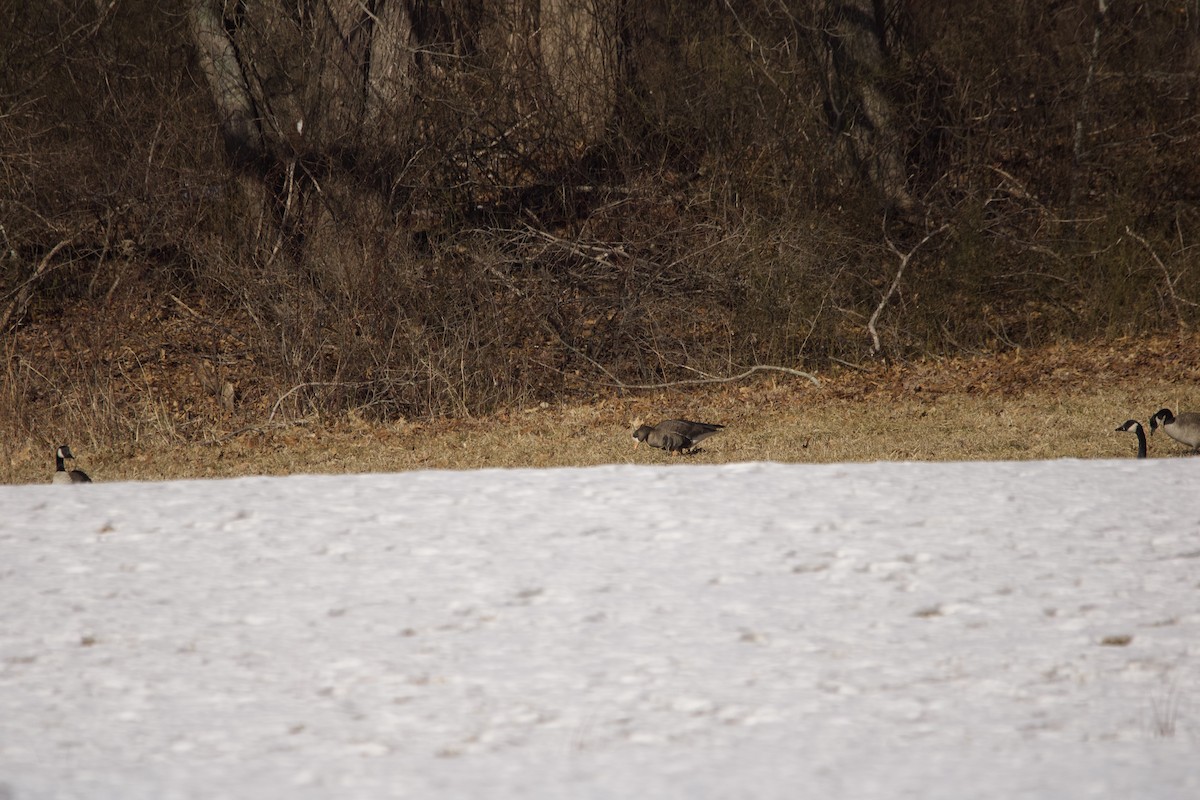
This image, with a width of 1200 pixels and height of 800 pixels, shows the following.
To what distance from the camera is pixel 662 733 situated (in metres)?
3.37

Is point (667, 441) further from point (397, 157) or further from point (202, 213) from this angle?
point (202, 213)

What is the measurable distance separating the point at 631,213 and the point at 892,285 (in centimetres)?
384

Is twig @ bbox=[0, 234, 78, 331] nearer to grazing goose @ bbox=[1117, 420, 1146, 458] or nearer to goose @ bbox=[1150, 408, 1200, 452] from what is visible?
grazing goose @ bbox=[1117, 420, 1146, 458]

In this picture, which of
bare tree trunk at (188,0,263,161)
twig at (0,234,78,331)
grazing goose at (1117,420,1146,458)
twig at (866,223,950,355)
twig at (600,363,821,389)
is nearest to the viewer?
grazing goose at (1117,420,1146,458)

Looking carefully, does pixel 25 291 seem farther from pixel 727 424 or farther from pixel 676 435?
pixel 676 435

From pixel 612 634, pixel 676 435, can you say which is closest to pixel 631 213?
pixel 676 435

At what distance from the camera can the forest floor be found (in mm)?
10633

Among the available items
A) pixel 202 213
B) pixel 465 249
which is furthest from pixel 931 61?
pixel 202 213

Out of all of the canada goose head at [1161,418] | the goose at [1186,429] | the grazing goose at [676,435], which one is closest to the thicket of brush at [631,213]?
the grazing goose at [676,435]

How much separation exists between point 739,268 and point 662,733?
13.0 m

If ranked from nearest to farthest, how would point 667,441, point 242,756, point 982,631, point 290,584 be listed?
point 242,756 → point 982,631 → point 290,584 → point 667,441

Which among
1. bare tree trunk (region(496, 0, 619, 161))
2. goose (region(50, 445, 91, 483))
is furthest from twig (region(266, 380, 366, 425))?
bare tree trunk (region(496, 0, 619, 161))

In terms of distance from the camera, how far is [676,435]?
33.6 feet

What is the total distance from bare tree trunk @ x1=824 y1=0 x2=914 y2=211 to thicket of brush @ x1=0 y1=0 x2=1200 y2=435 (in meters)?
0.10
